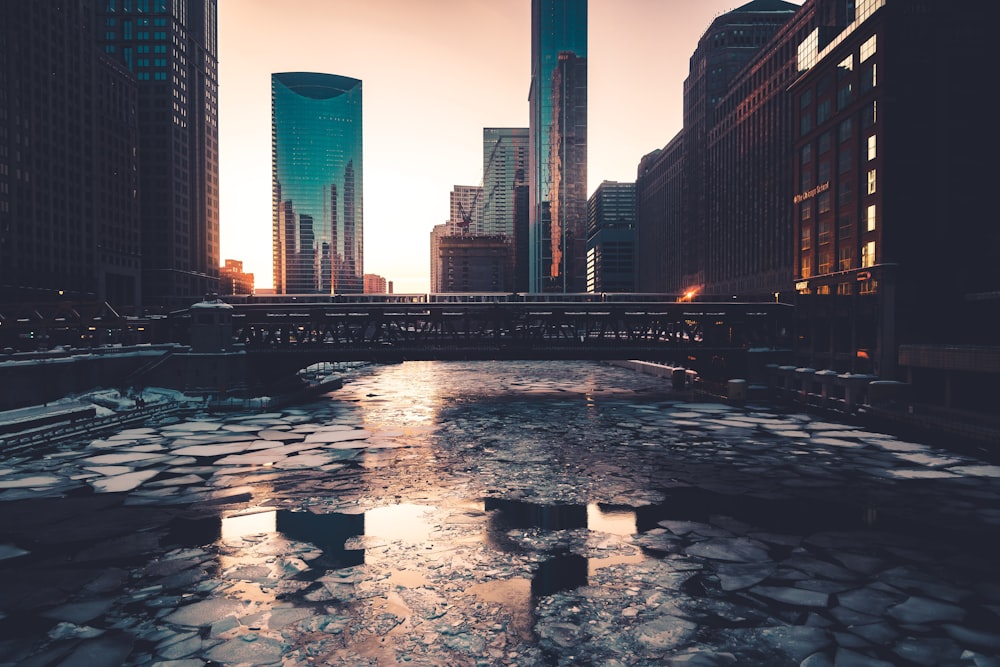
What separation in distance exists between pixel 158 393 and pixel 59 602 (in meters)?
37.1

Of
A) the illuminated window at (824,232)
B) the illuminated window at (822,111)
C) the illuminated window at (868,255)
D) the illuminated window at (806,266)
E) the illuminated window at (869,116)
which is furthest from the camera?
the illuminated window at (806,266)

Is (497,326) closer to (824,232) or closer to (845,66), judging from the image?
(824,232)

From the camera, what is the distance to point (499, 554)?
14.3m

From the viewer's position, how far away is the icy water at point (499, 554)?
33.5ft

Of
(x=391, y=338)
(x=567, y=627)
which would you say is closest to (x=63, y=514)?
(x=567, y=627)

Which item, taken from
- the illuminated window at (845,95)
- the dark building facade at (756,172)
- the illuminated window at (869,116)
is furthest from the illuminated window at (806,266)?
the dark building facade at (756,172)

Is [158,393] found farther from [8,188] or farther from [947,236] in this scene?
[8,188]

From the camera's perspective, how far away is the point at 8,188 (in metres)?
94.6

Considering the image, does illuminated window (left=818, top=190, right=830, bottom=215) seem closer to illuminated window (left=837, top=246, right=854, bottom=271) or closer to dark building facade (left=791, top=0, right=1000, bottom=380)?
illuminated window (left=837, top=246, right=854, bottom=271)

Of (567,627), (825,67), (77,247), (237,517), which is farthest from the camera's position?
(77,247)

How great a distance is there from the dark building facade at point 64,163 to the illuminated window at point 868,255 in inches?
4391

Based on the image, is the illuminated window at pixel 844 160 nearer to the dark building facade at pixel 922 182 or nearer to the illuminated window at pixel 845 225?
the dark building facade at pixel 922 182

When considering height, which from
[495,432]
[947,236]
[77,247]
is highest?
[77,247]

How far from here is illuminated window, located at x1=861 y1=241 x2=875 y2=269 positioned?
1774 inches
